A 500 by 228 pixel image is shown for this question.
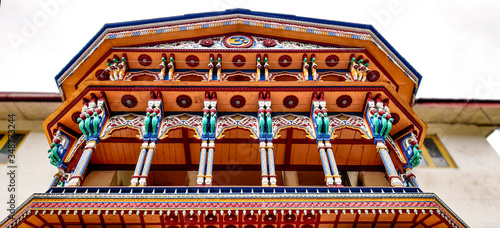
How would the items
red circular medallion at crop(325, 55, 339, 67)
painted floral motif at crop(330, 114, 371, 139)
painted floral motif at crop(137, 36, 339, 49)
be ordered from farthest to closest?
painted floral motif at crop(137, 36, 339, 49) → red circular medallion at crop(325, 55, 339, 67) → painted floral motif at crop(330, 114, 371, 139)

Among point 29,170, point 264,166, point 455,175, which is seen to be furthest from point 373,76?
point 29,170

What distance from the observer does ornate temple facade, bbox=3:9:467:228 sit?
25.7 ft

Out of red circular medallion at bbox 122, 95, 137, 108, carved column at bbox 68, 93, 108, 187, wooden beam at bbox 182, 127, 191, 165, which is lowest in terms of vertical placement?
carved column at bbox 68, 93, 108, 187

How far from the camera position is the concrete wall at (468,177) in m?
12.4

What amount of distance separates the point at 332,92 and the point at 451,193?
560cm

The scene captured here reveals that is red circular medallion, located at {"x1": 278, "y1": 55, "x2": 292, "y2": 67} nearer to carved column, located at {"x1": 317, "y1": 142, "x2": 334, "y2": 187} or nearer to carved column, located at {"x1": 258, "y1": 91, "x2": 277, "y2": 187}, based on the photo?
carved column, located at {"x1": 258, "y1": 91, "x2": 277, "y2": 187}

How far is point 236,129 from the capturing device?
38.4 feet

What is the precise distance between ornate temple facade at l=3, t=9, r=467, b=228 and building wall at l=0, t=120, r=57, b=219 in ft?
6.22

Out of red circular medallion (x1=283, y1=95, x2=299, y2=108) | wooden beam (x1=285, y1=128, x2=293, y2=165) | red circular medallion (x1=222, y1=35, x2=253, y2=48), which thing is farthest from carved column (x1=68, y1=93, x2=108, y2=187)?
wooden beam (x1=285, y1=128, x2=293, y2=165)

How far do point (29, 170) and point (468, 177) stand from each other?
14.4 meters

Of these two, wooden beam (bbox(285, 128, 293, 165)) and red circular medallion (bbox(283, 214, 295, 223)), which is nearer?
red circular medallion (bbox(283, 214, 295, 223))

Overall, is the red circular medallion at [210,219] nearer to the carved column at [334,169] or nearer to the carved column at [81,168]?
the carved column at [334,169]

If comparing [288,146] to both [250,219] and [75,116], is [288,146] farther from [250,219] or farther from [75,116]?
[75,116]

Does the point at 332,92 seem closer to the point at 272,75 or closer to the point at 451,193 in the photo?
the point at 272,75
